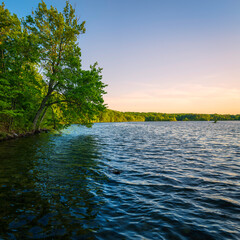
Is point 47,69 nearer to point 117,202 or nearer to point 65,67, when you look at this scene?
point 65,67

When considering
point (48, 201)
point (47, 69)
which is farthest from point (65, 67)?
point (48, 201)

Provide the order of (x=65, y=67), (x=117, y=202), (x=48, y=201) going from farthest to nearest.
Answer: (x=65, y=67), (x=117, y=202), (x=48, y=201)

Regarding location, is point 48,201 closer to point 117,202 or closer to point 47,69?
point 117,202

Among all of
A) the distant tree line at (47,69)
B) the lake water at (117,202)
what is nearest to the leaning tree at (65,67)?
the distant tree line at (47,69)

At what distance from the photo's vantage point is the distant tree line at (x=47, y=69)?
24281 millimetres

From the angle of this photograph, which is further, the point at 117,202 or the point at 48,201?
the point at 117,202

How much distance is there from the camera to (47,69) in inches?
1136

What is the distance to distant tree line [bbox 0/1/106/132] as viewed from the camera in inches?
956

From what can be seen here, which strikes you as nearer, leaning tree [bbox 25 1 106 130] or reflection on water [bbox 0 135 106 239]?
reflection on water [bbox 0 135 106 239]

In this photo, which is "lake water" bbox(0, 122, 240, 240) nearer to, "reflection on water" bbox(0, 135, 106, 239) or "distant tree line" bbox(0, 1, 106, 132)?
"reflection on water" bbox(0, 135, 106, 239)

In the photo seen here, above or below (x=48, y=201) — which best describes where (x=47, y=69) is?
above

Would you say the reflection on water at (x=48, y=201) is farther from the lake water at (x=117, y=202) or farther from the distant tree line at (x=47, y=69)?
the distant tree line at (x=47, y=69)

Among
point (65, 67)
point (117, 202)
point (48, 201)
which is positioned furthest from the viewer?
point (65, 67)

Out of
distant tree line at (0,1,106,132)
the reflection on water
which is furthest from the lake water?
distant tree line at (0,1,106,132)
